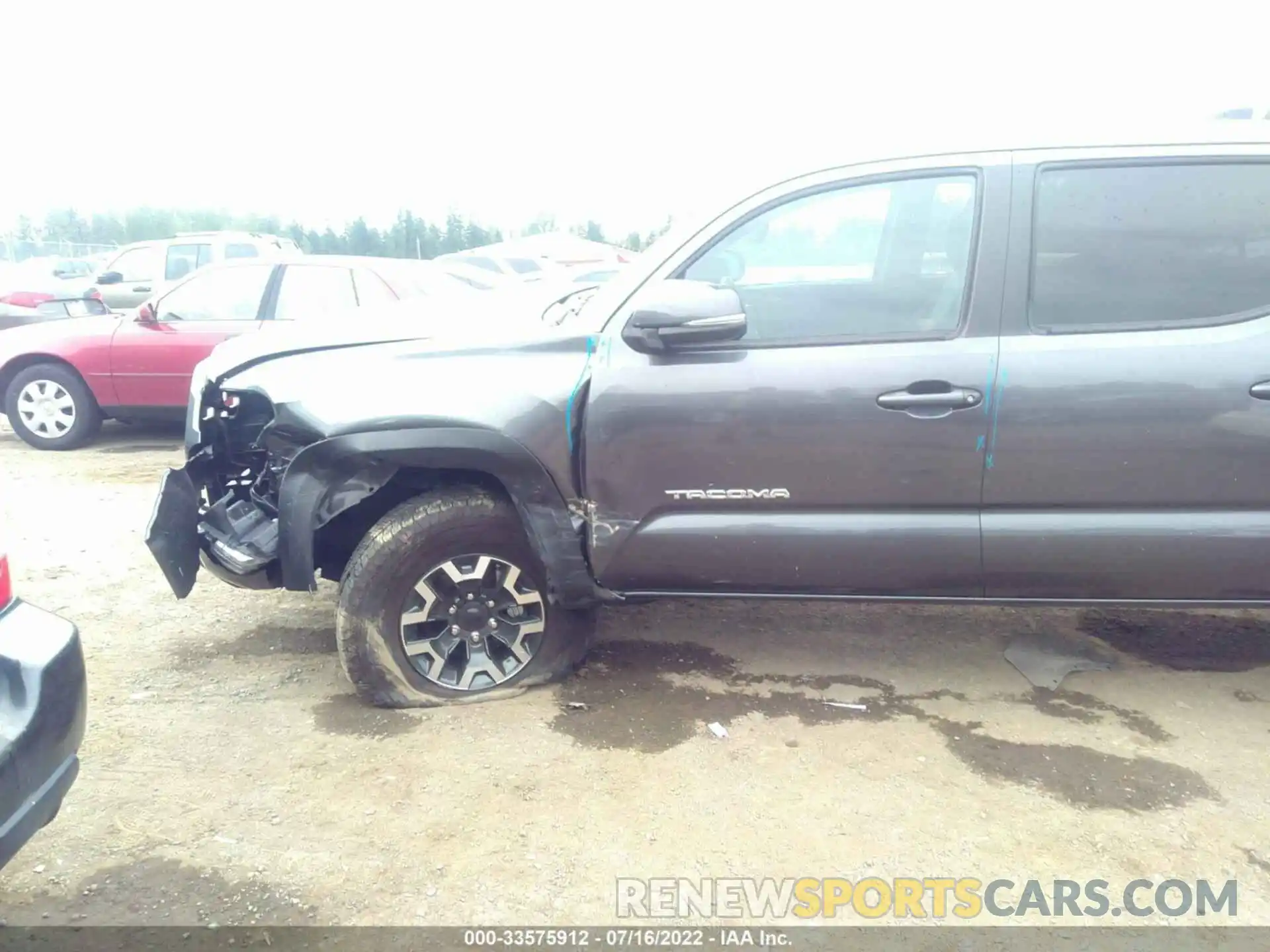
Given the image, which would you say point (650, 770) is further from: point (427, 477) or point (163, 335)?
point (163, 335)

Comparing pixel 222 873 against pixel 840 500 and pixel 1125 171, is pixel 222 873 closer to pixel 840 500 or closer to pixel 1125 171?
pixel 840 500

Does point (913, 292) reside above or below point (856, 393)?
above

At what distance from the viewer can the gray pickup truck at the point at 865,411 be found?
281 centimetres

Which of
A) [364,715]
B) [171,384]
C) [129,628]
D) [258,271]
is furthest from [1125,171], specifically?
[171,384]

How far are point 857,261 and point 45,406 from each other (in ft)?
22.3

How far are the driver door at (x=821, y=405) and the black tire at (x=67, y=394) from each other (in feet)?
19.5

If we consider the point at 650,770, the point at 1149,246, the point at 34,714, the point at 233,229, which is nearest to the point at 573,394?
the point at 650,770

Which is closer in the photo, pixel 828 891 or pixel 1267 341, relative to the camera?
pixel 828 891

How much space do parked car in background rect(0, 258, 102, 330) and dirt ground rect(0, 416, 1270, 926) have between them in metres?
6.82

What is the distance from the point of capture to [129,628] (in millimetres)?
3941

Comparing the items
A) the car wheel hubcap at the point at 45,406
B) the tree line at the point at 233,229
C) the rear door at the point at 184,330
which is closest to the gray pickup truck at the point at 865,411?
the rear door at the point at 184,330

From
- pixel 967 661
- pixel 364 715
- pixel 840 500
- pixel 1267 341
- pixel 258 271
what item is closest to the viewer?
pixel 1267 341

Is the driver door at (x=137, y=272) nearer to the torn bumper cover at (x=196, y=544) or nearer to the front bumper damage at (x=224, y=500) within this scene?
the front bumper damage at (x=224, y=500)

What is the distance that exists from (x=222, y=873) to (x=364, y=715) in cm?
84
